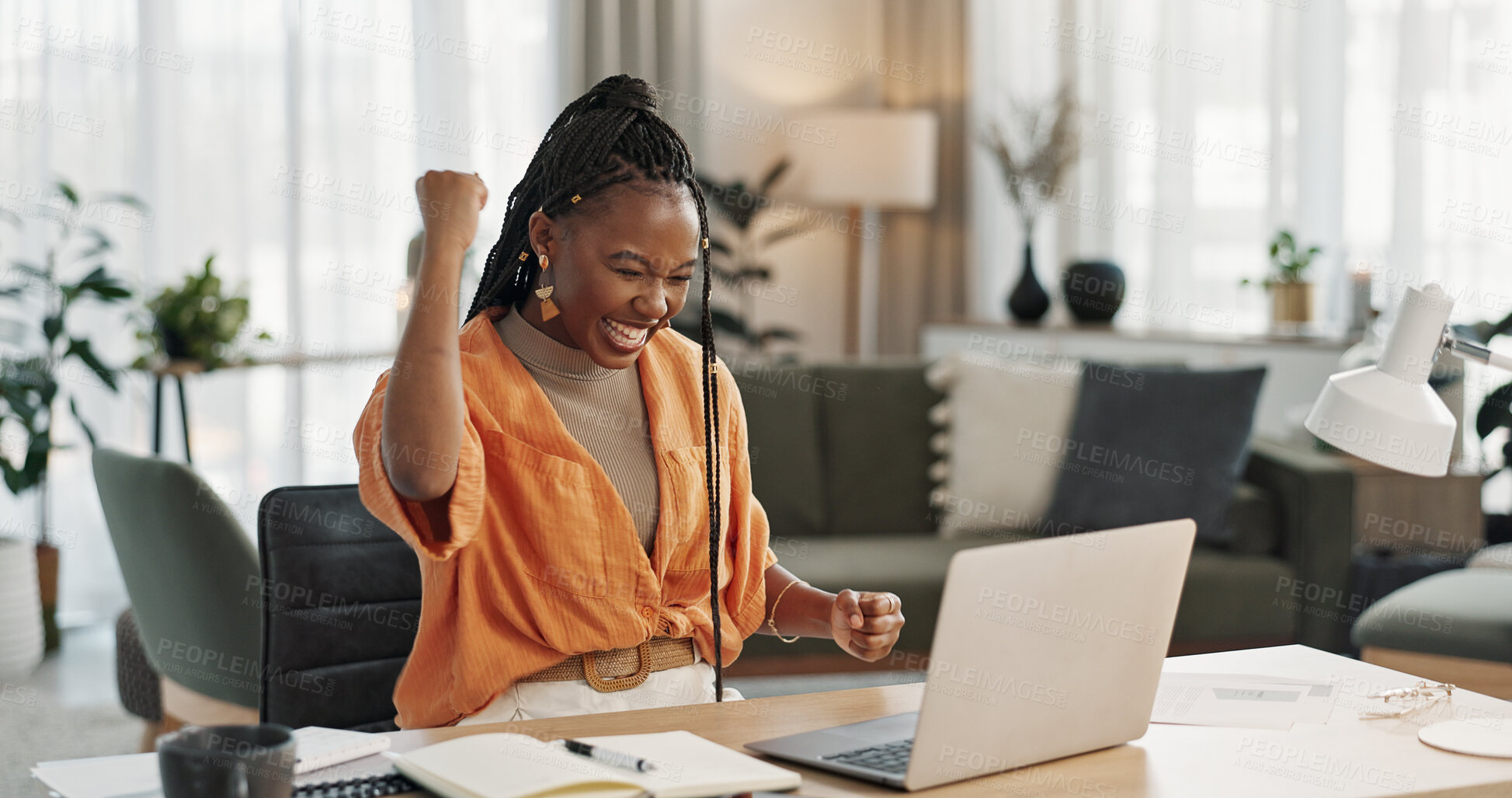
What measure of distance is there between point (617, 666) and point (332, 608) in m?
0.47

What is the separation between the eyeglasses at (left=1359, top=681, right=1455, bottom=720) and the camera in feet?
3.79

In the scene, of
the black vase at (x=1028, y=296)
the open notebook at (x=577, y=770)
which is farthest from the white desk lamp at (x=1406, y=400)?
the black vase at (x=1028, y=296)

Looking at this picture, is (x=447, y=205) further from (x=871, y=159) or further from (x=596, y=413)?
(x=871, y=159)

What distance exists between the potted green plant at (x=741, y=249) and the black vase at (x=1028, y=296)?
2.74ft

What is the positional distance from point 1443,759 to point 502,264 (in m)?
0.95

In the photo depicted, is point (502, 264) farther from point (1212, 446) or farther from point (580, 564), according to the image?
point (1212, 446)

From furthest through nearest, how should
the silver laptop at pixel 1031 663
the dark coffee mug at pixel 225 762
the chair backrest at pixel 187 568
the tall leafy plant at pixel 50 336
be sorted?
Answer: the tall leafy plant at pixel 50 336 < the chair backrest at pixel 187 568 < the silver laptop at pixel 1031 663 < the dark coffee mug at pixel 225 762

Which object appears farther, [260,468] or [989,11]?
[989,11]

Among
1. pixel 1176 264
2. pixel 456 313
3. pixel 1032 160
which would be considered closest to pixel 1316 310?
pixel 1176 264

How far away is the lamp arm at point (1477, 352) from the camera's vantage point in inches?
41.9

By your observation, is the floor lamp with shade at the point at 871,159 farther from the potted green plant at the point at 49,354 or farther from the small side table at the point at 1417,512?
the potted green plant at the point at 49,354

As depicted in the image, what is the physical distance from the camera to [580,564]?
1.25 meters

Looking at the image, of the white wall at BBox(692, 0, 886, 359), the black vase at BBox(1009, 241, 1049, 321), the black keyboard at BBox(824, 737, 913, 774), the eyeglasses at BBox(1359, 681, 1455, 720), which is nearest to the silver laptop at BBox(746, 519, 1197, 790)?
the black keyboard at BBox(824, 737, 913, 774)

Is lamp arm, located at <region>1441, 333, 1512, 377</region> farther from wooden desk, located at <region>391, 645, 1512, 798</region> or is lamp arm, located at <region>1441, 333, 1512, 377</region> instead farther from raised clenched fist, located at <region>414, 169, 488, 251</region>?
raised clenched fist, located at <region>414, 169, 488, 251</region>
